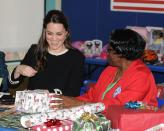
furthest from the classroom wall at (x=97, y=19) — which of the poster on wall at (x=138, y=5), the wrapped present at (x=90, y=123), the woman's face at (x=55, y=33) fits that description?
the wrapped present at (x=90, y=123)

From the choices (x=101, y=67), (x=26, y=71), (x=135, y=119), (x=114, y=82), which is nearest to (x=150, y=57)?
(x=101, y=67)

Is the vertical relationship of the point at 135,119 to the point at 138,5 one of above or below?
below

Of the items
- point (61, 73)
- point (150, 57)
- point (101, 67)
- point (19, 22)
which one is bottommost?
point (101, 67)

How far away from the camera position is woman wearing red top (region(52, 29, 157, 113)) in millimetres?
2545

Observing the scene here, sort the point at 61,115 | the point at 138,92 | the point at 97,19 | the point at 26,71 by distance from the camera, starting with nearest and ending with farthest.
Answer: the point at 61,115 → the point at 138,92 → the point at 26,71 → the point at 97,19

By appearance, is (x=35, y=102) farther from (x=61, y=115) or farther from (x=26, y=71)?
(x=26, y=71)

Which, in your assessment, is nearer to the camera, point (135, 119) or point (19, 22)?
point (135, 119)

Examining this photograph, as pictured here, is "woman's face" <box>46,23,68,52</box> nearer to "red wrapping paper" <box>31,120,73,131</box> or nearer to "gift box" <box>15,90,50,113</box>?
"gift box" <box>15,90,50,113</box>

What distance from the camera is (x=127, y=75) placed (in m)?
2.65

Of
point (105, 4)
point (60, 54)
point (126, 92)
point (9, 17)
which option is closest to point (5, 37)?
point (9, 17)

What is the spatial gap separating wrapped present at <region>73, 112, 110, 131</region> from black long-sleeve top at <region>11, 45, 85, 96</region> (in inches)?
40.6

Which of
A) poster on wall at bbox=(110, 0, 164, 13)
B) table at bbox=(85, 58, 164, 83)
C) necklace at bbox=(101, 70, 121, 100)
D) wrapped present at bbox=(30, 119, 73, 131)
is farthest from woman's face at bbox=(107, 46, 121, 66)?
poster on wall at bbox=(110, 0, 164, 13)

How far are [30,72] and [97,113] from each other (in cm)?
73

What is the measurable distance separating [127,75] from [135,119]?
0.58 meters
